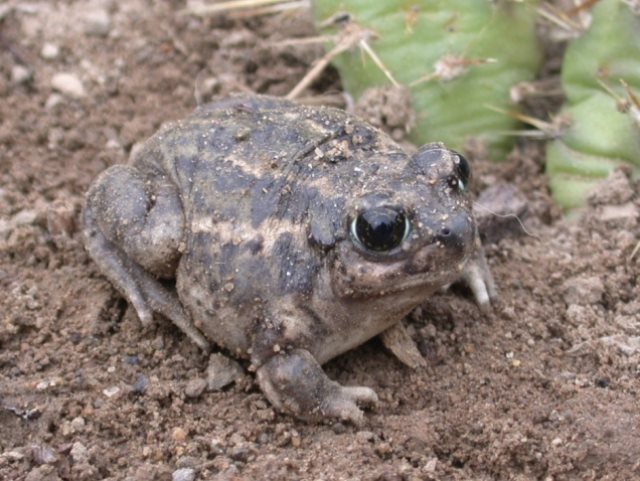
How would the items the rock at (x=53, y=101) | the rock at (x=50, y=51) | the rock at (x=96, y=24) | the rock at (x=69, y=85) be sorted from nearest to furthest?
the rock at (x=53, y=101) → the rock at (x=69, y=85) → the rock at (x=50, y=51) → the rock at (x=96, y=24)

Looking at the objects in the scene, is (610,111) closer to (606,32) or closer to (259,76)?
(606,32)

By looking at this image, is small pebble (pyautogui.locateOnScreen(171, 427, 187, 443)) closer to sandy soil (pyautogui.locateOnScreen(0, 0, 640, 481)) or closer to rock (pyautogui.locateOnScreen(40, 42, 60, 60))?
sandy soil (pyautogui.locateOnScreen(0, 0, 640, 481))

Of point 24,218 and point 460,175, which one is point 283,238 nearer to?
point 460,175

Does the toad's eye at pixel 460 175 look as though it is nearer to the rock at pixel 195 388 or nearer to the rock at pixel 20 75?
the rock at pixel 195 388

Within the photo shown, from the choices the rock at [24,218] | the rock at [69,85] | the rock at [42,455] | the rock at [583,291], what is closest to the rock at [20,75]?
the rock at [69,85]

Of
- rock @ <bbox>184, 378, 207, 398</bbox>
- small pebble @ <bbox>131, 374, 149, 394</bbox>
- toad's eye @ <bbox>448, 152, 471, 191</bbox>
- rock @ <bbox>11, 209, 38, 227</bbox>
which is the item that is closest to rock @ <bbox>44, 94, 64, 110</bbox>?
rock @ <bbox>11, 209, 38, 227</bbox>

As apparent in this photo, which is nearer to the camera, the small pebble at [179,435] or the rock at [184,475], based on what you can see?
the rock at [184,475]
